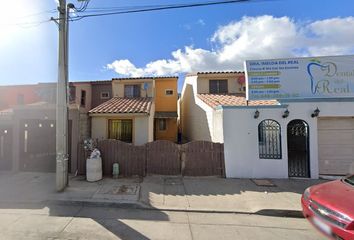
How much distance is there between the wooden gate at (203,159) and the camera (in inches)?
358

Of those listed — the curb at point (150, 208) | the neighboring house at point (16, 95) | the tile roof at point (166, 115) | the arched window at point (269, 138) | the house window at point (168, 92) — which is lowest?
the curb at point (150, 208)

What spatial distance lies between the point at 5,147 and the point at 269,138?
36.1 ft

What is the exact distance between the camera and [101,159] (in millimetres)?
8930

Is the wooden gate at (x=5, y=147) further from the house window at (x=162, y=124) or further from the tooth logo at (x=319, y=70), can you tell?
the tooth logo at (x=319, y=70)

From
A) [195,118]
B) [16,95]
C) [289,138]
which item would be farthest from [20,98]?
[289,138]

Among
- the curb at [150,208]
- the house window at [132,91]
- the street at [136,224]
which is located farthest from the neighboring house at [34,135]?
the house window at [132,91]

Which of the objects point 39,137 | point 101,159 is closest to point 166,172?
point 101,159

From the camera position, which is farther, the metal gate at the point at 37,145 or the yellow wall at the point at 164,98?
the yellow wall at the point at 164,98

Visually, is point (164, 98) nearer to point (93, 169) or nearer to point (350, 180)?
point (93, 169)

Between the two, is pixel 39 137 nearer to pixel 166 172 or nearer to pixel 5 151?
pixel 5 151

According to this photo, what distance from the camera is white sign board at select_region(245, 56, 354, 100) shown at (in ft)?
30.3

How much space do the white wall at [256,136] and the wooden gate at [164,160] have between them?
6.60 feet

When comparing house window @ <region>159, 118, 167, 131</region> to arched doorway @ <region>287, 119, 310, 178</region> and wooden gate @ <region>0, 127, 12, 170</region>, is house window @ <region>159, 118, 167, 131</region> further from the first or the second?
arched doorway @ <region>287, 119, 310, 178</region>

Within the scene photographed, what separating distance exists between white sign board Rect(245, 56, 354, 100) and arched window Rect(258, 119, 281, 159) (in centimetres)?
110
